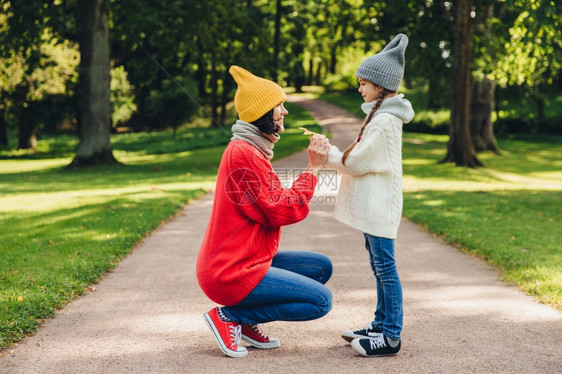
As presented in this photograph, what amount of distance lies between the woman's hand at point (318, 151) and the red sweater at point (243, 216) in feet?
0.28

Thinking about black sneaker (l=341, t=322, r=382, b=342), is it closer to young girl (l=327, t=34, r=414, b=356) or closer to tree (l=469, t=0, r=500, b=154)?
young girl (l=327, t=34, r=414, b=356)

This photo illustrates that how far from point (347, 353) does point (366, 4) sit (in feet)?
56.0

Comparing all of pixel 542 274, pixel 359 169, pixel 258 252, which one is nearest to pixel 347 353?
pixel 258 252

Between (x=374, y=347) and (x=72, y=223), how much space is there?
20.2 feet

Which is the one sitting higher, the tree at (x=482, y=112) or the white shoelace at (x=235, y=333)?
the tree at (x=482, y=112)

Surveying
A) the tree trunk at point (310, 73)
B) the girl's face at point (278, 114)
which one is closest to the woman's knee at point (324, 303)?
the girl's face at point (278, 114)

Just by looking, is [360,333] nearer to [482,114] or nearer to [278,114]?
[278,114]

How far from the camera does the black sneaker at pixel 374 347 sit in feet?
11.8

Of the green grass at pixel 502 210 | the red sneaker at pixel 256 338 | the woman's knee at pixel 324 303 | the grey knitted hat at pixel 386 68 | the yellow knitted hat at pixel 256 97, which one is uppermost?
the grey knitted hat at pixel 386 68

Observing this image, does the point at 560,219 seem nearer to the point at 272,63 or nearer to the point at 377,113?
the point at 377,113

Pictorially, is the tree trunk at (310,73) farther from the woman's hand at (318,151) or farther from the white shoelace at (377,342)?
the white shoelace at (377,342)

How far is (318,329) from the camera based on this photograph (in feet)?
13.8

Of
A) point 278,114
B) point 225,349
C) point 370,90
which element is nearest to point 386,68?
point 370,90

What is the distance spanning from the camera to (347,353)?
12.2 ft
